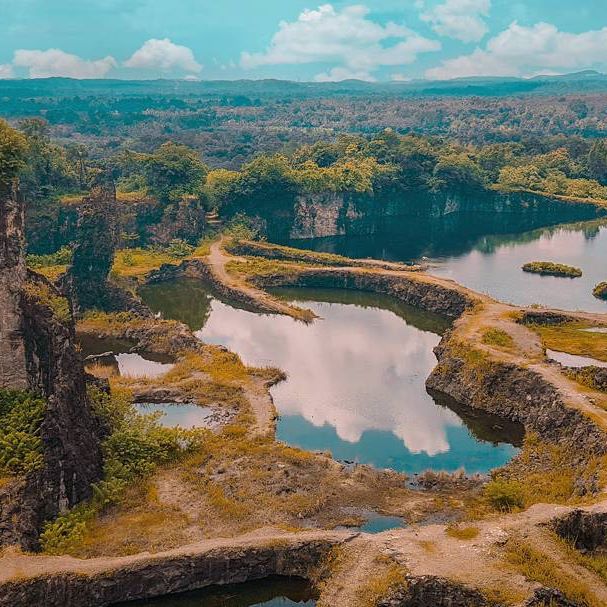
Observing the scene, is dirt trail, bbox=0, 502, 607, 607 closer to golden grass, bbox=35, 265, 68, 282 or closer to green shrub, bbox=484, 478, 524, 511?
green shrub, bbox=484, 478, 524, 511

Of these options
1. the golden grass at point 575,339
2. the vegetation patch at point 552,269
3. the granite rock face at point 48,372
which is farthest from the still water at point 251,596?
the vegetation patch at point 552,269

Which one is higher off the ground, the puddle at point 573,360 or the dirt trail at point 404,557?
the dirt trail at point 404,557

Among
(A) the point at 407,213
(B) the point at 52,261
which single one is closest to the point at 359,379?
(B) the point at 52,261

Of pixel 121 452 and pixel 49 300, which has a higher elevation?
pixel 49 300

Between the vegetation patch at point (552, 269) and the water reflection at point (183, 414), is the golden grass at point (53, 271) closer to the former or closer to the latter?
the water reflection at point (183, 414)

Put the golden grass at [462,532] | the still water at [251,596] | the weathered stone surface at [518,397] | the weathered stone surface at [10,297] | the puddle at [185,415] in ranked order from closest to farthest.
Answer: the golden grass at [462,532] < the still water at [251,596] < the weathered stone surface at [10,297] < the weathered stone surface at [518,397] < the puddle at [185,415]

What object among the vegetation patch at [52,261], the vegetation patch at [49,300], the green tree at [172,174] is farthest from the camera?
the green tree at [172,174]

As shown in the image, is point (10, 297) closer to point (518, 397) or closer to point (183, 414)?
point (183, 414)

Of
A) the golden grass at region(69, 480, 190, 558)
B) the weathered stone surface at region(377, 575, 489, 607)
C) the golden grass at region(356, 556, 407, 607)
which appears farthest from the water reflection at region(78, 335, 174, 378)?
the weathered stone surface at region(377, 575, 489, 607)
